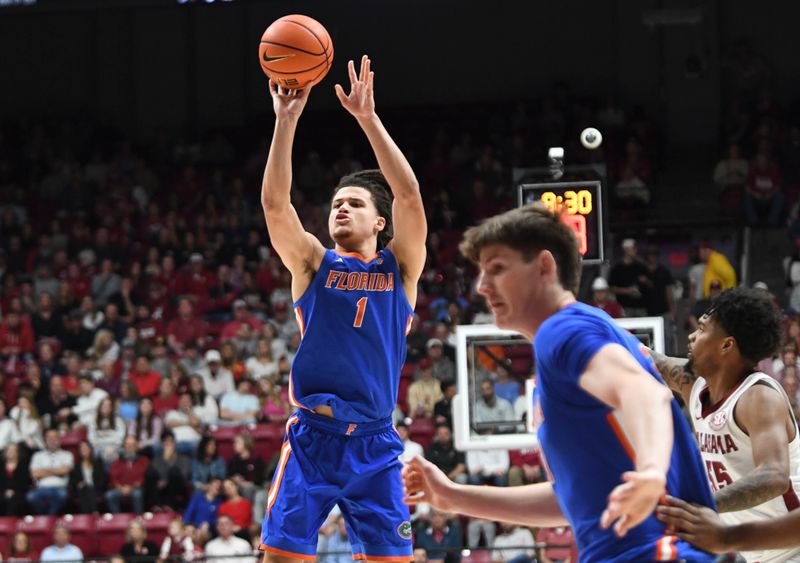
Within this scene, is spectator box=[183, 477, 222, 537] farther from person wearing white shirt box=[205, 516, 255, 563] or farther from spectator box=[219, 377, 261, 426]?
spectator box=[219, 377, 261, 426]

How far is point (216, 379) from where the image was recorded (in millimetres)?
14219

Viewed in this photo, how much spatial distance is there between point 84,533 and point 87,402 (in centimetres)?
204

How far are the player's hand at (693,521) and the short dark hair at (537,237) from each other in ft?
2.03

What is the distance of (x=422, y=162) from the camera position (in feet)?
66.5

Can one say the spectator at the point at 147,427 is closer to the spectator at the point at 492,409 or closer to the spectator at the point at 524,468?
the spectator at the point at 524,468

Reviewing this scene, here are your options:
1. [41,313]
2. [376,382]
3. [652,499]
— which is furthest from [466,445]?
[41,313]

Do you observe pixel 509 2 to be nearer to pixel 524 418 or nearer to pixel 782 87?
pixel 782 87

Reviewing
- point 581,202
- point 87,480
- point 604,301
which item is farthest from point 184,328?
point 581,202

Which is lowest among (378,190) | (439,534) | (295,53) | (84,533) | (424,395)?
(84,533)

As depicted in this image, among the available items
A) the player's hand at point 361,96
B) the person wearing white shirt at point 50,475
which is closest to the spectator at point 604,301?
the person wearing white shirt at point 50,475

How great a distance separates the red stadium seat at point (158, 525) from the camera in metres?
12.3

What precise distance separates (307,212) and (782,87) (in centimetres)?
867

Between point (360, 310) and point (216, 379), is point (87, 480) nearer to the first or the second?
point (216, 379)

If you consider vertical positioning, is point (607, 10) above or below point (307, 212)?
above
